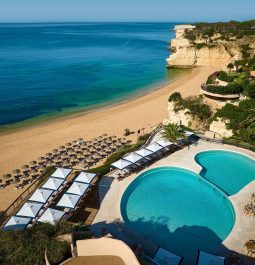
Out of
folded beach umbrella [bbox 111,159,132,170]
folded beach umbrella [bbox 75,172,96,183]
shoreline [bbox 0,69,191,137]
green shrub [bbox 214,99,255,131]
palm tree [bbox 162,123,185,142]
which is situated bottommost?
shoreline [bbox 0,69,191,137]

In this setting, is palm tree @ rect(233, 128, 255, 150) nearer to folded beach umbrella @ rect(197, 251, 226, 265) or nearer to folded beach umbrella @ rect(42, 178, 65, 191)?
folded beach umbrella @ rect(197, 251, 226, 265)

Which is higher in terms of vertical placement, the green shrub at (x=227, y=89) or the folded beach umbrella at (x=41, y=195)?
the green shrub at (x=227, y=89)

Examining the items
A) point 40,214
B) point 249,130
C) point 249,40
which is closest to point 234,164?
point 249,130

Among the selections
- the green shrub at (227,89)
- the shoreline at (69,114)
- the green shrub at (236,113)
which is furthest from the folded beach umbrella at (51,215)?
the green shrub at (227,89)

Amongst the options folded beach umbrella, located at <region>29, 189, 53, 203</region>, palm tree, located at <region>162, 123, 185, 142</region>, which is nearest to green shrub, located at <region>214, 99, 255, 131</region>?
palm tree, located at <region>162, 123, 185, 142</region>

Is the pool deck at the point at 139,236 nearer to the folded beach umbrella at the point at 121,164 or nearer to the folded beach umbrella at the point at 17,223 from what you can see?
the folded beach umbrella at the point at 121,164

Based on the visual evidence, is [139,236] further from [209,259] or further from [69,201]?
[69,201]
